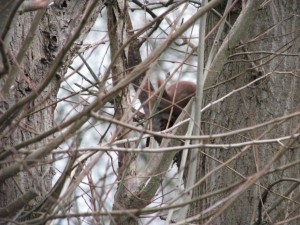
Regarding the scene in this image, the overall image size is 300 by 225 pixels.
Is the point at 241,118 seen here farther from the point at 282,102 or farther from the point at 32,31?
the point at 32,31

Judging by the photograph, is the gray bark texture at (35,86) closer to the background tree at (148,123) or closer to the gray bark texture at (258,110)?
the background tree at (148,123)

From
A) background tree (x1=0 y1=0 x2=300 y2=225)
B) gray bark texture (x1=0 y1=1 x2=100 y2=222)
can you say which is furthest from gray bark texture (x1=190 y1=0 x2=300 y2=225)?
gray bark texture (x1=0 y1=1 x2=100 y2=222)

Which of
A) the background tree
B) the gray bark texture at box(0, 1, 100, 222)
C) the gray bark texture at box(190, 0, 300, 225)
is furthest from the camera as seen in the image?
the gray bark texture at box(190, 0, 300, 225)

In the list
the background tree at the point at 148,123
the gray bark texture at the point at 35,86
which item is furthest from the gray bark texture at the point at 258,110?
the gray bark texture at the point at 35,86

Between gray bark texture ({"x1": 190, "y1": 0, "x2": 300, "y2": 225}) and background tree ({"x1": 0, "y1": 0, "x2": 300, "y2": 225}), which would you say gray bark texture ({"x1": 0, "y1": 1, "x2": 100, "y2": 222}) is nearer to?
background tree ({"x1": 0, "y1": 0, "x2": 300, "y2": 225})

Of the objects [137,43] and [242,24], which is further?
[137,43]

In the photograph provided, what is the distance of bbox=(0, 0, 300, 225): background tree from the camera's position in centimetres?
247

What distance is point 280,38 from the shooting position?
13.6 ft

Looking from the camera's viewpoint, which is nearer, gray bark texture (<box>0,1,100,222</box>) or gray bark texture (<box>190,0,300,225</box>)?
gray bark texture (<box>0,1,100,222</box>)

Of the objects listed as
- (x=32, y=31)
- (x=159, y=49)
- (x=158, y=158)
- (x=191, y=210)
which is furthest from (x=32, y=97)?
(x=191, y=210)

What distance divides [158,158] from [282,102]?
37.7 inches

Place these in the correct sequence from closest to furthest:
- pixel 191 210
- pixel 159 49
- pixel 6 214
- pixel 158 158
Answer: pixel 159 49 < pixel 6 214 < pixel 158 158 < pixel 191 210

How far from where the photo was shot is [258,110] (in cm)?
403

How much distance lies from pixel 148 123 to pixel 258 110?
4.78 ft
